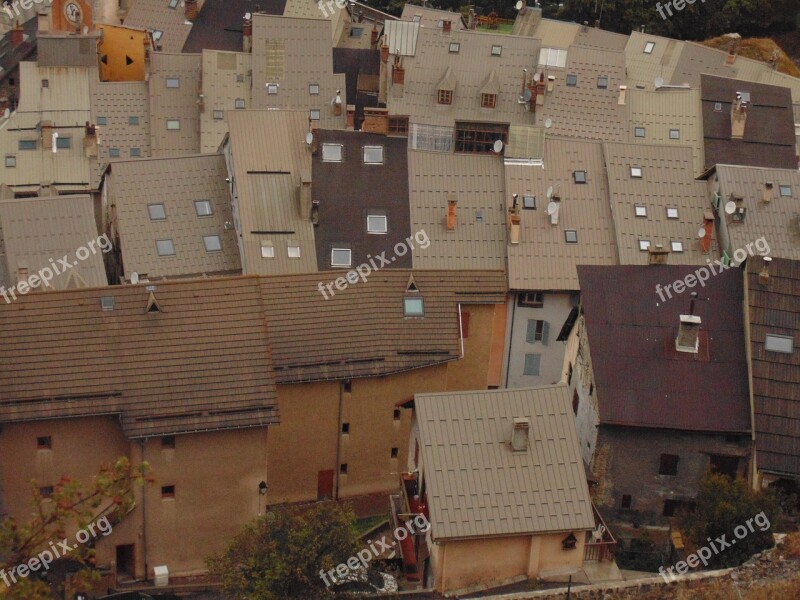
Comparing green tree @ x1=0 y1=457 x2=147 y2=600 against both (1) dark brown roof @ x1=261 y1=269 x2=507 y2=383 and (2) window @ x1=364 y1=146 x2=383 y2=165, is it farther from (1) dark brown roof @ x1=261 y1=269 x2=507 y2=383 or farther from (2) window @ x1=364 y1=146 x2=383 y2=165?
(2) window @ x1=364 y1=146 x2=383 y2=165

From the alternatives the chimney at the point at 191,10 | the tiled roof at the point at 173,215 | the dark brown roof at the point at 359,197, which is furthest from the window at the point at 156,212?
the chimney at the point at 191,10

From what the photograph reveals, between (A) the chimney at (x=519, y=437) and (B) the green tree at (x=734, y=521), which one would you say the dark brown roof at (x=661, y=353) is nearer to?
(B) the green tree at (x=734, y=521)

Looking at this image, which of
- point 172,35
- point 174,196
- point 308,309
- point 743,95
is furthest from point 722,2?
point 308,309

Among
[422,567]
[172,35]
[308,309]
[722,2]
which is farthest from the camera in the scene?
[722,2]

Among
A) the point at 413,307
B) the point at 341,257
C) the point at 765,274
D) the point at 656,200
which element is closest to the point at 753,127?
the point at 656,200

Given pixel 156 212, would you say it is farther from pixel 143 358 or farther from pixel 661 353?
pixel 661 353

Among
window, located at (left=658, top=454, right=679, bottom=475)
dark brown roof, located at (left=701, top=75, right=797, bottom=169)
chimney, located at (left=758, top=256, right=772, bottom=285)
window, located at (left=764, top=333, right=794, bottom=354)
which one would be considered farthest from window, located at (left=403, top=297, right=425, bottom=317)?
dark brown roof, located at (left=701, top=75, right=797, bottom=169)

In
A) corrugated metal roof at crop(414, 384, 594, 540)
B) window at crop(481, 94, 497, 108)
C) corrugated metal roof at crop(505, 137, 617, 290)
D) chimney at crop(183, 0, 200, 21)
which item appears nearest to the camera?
corrugated metal roof at crop(414, 384, 594, 540)

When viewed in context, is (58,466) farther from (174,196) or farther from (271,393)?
(174,196)
